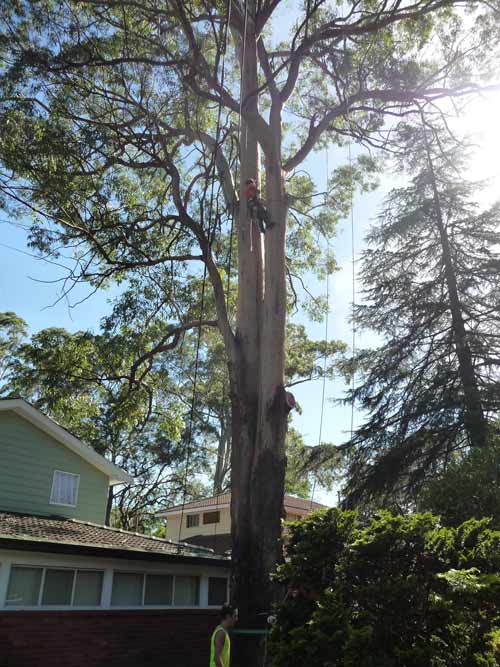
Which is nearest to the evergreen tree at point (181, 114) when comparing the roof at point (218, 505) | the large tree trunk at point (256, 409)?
the large tree trunk at point (256, 409)

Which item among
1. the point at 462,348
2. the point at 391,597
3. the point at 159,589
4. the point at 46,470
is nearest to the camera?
the point at 391,597

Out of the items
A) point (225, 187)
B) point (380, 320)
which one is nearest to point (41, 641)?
point (225, 187)

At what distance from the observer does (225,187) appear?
11188 mm

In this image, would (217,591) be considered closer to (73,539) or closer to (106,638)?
(106,638)

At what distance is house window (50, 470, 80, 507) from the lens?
46.4 ft

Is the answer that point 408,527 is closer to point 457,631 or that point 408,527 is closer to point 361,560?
point 361,560

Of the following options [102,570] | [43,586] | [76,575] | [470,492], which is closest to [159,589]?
[102,570]

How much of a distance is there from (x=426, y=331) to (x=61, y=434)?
387 inches

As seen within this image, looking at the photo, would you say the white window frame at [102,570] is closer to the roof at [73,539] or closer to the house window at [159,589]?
the house window at [159,589]

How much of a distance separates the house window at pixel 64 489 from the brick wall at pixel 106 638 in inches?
173

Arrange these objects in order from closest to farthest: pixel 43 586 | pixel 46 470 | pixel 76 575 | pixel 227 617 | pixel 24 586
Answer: pixel 227 617 < pixel 24 586 < pixel 43 586 < pixel 76 575 < pixel 46 470

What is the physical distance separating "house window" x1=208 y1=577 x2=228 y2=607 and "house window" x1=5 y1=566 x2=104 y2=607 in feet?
10.2

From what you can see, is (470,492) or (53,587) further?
(53,587)

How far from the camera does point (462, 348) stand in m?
13.2
